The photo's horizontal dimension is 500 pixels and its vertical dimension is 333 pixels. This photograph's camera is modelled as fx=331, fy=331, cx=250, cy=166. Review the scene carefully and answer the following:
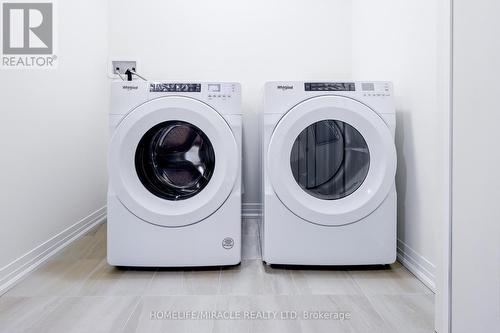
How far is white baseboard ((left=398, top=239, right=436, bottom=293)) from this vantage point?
1.13 meters

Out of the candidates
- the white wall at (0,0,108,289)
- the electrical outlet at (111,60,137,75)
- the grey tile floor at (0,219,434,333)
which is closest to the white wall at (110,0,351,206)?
the electrical outlet at (111,60,137,75)

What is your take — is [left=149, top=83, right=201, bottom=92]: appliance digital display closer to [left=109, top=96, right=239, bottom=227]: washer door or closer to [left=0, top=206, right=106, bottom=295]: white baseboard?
[left=109, top=96, right=239, bottom=227]: washer door

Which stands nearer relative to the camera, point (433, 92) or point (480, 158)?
point (480, 158)

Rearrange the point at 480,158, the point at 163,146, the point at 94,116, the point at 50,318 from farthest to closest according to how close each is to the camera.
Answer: the point at 94,116
the point at 163,146
the point at 50,318
the point at 480,158

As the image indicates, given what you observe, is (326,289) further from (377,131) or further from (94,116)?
(94,116)

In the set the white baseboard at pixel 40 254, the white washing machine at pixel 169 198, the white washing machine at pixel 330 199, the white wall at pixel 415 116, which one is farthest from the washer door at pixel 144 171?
the white wall at pixel 415 116

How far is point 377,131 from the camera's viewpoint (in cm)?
125

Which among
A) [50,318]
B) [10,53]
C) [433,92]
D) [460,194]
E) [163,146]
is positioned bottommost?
[50,318]

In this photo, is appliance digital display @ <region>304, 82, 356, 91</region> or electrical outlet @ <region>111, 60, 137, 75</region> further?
electrical outlet @ <region>111, 60, 137, 75</region>

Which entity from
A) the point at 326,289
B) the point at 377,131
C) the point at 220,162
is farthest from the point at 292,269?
the point at 377,131

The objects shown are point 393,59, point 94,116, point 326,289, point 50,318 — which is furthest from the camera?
point 94,116

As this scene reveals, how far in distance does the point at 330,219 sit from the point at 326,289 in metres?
0.25

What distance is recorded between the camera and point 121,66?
2.06m

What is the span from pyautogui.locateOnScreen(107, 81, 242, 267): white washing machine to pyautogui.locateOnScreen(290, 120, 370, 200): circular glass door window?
26 centimetres
